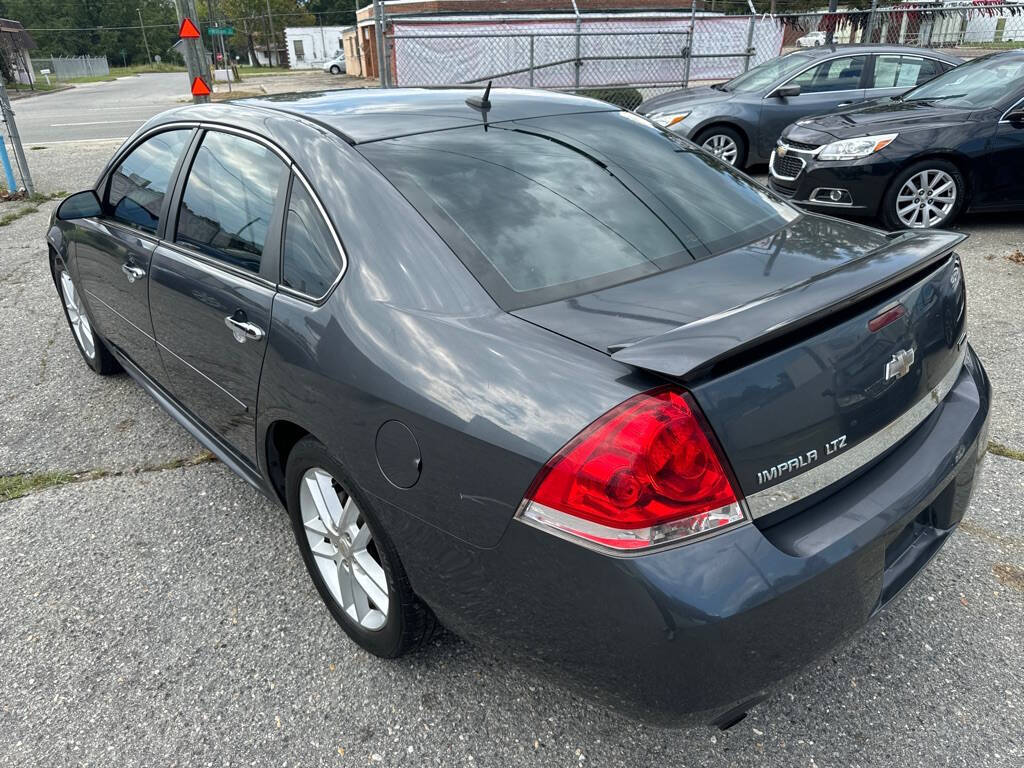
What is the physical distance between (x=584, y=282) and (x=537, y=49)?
73.3 feet

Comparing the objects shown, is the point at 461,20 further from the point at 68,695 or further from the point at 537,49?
the point at 68,695

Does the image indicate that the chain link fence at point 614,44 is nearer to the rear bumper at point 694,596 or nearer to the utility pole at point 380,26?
the utility pole at point 380,26

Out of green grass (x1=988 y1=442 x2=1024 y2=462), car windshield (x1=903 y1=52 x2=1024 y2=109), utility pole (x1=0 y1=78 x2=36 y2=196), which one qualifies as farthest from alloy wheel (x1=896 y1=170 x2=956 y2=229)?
utility pole (x1=0 y1=78 x2=36 y2=196)

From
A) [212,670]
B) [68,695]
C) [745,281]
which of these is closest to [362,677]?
[212,670]

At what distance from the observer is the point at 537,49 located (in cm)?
2202

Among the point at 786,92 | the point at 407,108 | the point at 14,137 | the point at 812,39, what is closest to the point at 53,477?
the point at 407,108

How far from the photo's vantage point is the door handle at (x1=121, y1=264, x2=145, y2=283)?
3.04 meters

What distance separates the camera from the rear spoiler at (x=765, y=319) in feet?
4.72

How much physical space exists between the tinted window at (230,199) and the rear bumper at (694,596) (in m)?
→ 1.19

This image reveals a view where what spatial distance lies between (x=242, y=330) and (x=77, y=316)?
8.96ft

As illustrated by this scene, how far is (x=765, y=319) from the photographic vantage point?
1533mm

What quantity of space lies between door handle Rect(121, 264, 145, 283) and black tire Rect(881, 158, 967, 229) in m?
5.95

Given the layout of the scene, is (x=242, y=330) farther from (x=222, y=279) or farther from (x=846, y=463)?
(x=846, y=463)

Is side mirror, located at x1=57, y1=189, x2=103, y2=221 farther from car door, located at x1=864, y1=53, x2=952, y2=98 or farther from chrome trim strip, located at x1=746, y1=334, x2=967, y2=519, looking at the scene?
car door, located at x1=864, y1=53, x2=952, y2=98
